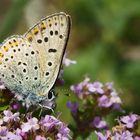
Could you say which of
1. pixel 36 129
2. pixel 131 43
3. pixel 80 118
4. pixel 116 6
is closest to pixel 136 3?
pixel 116 6

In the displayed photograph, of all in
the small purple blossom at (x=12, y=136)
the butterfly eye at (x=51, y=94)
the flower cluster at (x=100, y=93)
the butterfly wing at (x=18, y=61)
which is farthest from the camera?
the flower cluster at (x=100, y=93)

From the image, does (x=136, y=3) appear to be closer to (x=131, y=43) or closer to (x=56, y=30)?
(x=131, y=43)

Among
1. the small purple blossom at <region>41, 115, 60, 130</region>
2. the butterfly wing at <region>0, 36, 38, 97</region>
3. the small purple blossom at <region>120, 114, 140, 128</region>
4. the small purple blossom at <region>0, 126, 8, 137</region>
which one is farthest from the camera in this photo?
the butterfly wing at <region>0, 36, 38, 97</region>

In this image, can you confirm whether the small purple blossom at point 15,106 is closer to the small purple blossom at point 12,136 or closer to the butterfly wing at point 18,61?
the butterfly wing at point 18,61

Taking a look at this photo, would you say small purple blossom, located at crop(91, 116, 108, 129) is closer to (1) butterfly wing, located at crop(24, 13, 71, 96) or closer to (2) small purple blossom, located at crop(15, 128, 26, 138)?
(1) butterfly wing, located at crop(24, 13, 71, 96)

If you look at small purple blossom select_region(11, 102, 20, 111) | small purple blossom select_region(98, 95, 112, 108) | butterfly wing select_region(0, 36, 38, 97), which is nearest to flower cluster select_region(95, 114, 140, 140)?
small purple blossom select_region(98, 95, 112, 108)

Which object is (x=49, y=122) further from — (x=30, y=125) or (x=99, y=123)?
(x=99, y=123)

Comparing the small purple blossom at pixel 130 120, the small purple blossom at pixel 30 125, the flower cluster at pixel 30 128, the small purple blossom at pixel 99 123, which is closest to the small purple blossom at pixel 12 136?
the flower cluster at pixel 30 128
